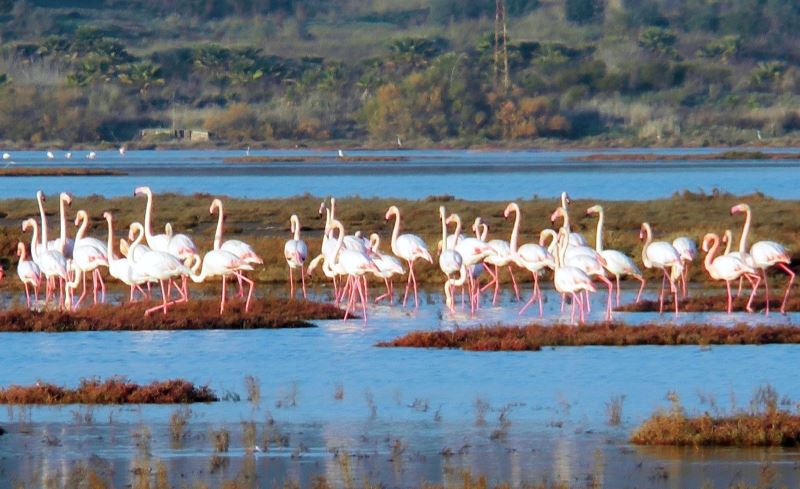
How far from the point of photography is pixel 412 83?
380 feet

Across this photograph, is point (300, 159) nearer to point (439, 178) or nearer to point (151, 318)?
point (439, 178)

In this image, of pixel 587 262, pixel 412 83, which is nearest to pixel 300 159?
pixel 412 83

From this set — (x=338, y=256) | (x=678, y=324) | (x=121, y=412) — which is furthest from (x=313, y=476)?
(x=338, y=256)

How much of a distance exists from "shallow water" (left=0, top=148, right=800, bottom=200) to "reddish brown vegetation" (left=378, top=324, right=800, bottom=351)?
96.0ft

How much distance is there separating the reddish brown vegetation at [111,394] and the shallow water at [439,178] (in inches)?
1326

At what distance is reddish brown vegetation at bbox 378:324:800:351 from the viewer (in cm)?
1894

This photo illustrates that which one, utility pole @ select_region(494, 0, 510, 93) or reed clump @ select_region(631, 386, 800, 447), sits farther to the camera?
utility pole @ select_region(494, 0, 510, 93)

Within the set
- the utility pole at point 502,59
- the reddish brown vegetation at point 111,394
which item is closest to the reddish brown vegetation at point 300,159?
the utility pole at point 502,59

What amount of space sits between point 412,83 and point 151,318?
3763 inches

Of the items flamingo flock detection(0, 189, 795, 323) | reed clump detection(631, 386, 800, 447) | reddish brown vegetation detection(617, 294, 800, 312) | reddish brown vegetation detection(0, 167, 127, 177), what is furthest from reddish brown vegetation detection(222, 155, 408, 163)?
reed clump detection(631, 386, 800, 447)

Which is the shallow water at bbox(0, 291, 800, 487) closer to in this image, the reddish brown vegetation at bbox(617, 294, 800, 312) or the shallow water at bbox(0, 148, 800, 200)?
the reddish brown vegetation at bbox(617, 294, 800, 312)

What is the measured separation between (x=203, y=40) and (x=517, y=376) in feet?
480

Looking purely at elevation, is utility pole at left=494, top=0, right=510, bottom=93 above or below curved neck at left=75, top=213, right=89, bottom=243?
below

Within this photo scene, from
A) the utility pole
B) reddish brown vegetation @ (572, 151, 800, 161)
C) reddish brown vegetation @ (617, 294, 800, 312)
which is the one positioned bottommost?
reddish brown vegetation @ (572, 151, 800, 161)
